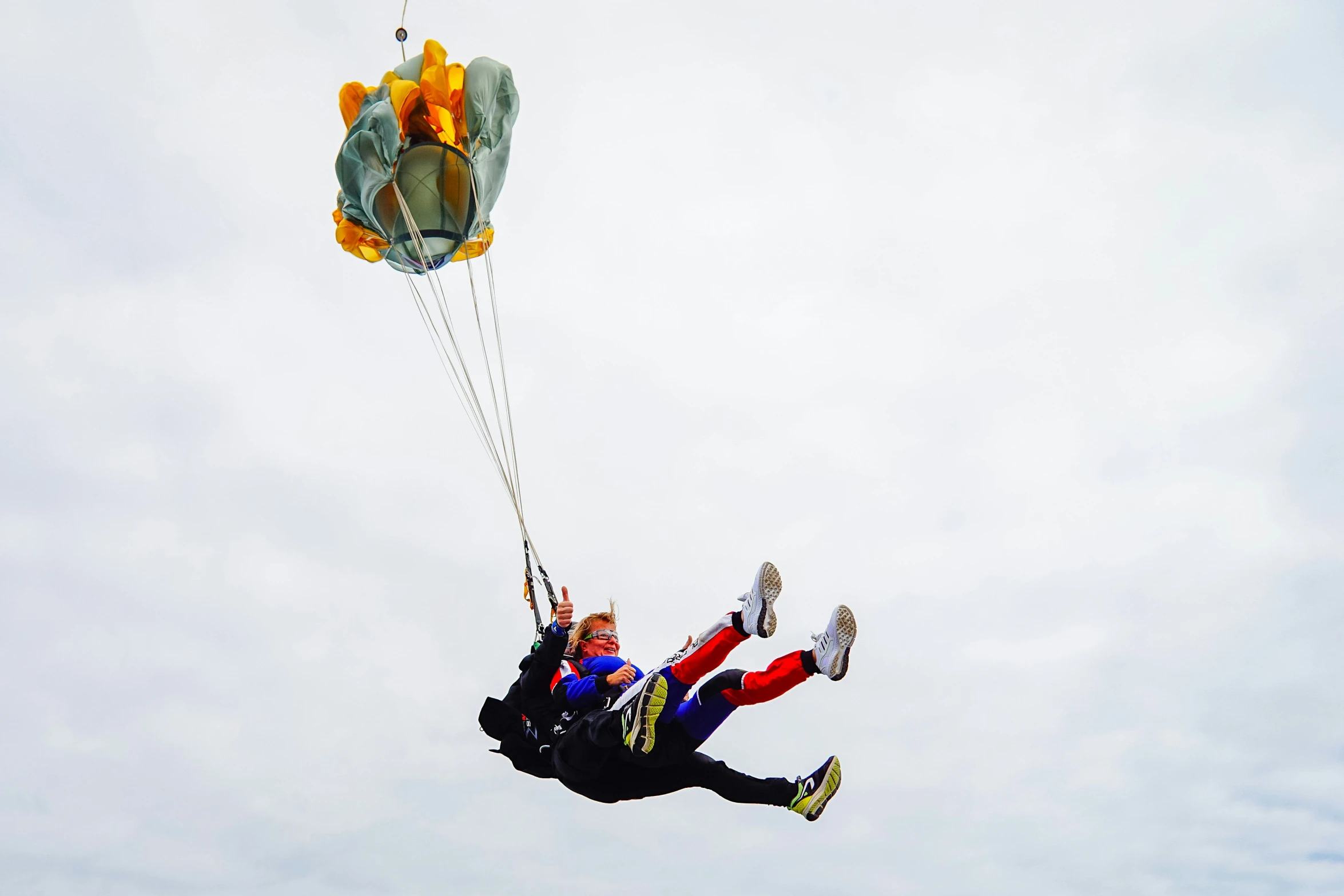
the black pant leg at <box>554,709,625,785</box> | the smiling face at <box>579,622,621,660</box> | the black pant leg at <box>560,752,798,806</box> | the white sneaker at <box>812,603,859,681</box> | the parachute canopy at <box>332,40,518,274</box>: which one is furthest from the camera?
the parachute canopy at <box>332,40,518,274</box>

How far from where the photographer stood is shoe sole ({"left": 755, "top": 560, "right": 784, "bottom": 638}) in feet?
27.1

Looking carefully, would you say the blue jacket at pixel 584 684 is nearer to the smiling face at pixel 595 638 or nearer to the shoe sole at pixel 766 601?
the smiling face at pixel 595 638

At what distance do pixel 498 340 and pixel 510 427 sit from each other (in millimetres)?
1118

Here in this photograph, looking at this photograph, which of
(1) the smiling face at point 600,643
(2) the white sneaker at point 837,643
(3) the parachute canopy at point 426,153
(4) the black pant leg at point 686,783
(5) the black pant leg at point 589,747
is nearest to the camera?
(2) the white sneaker at point 837,643

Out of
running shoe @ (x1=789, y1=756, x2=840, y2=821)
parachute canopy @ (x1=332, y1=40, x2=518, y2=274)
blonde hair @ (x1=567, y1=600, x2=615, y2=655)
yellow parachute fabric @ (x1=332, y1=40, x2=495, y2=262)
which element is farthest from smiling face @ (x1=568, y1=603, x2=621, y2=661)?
yellow parachute fabric @ (x1=332, y1=40, x2=495, y2=262)

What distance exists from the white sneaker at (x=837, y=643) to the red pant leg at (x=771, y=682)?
211 millimetres

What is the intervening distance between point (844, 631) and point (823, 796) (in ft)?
6.52

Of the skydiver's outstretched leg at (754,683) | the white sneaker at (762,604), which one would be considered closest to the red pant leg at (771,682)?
the skydiver's outstretched leg at (754,683)

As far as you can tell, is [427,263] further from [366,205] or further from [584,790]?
[584,790]

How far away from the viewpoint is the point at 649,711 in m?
8.55

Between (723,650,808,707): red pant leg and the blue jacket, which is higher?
the blue jacket

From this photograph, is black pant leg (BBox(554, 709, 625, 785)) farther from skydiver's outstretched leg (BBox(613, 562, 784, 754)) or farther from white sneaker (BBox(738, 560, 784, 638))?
white sneaker (BBox(738, 560, 784, 638))

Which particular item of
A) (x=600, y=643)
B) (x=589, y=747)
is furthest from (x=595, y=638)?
(x=589, y=747)

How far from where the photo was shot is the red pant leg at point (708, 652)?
846cm
